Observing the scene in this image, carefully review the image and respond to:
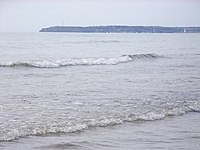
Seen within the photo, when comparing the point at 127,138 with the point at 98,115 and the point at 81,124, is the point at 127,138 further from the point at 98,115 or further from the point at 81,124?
the point at 98,115

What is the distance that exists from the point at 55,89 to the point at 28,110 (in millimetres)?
3408

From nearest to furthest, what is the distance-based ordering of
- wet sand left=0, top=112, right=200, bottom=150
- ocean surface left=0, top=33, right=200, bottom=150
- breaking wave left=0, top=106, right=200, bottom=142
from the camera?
wet sand left=0, top=112, right=200, bottom=150
ocean surface left=0, top=33, right=200, bottom=150
breaking wave left=0, top=106, right=200, bottom=142

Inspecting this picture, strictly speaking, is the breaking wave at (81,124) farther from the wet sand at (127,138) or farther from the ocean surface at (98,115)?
the wet sand at (127,138)

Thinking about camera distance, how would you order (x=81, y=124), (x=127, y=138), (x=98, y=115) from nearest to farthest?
1. (x=127, y=138)
2. (x=81, y=124)
3. (x=98, y=115)

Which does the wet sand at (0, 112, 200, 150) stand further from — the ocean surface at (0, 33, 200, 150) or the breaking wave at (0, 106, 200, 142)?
the breaking wave at (0, 106, 200, 142)

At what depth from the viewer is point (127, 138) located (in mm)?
6715

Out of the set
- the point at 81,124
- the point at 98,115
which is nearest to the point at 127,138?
the point at 81,124

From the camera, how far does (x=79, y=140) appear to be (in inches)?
259

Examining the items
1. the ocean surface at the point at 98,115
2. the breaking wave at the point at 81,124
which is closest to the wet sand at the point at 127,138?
the ocean surface at the point at 98,115

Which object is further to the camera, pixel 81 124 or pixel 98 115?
pixel 98 115

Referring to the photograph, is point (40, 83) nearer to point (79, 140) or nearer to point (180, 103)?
point (180, 103)

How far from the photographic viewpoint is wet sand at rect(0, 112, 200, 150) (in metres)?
6.21

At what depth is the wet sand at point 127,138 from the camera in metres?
6.21

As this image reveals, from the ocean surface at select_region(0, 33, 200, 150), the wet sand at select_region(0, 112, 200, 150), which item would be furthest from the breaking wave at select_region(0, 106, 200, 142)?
the wet sand at select_region(0, 112, 200, 150)
